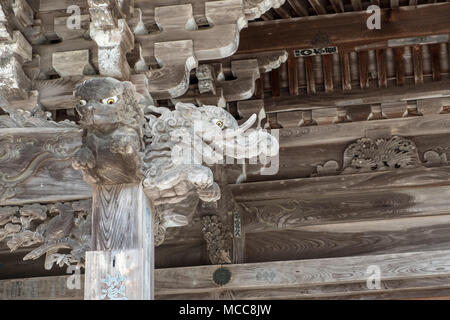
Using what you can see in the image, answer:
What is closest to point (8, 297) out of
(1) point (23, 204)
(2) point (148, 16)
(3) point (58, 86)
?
(1) point (23, 204)

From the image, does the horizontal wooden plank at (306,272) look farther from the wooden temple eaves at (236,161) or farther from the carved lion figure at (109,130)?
the carved lion figure at (109,130)

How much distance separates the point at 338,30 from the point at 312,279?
71.7 inches

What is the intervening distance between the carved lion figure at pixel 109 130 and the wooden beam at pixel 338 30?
5.44 ft

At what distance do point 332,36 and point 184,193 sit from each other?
195 cm

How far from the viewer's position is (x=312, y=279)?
20.3ft

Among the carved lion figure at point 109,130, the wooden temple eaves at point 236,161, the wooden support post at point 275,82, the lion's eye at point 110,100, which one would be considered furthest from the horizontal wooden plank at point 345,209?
the lion's eye at point 110,100

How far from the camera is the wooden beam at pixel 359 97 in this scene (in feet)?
20.0

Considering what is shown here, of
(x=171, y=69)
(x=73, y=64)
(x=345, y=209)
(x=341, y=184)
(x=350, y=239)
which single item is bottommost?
(x=350, y=239)

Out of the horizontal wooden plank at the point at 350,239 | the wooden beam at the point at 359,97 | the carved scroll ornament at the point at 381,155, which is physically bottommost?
the horizontal wooden plank at the point at 350,239

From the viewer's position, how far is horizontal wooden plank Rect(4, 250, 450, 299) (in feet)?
19.9

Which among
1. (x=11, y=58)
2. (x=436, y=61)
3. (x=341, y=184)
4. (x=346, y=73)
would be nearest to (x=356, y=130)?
(x=341, y=184)

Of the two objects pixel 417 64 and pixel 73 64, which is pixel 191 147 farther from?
pixel 417 64

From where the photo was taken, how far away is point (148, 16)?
4688 millimetres

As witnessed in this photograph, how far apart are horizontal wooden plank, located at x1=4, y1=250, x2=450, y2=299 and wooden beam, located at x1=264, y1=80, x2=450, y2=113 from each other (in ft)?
3.74
